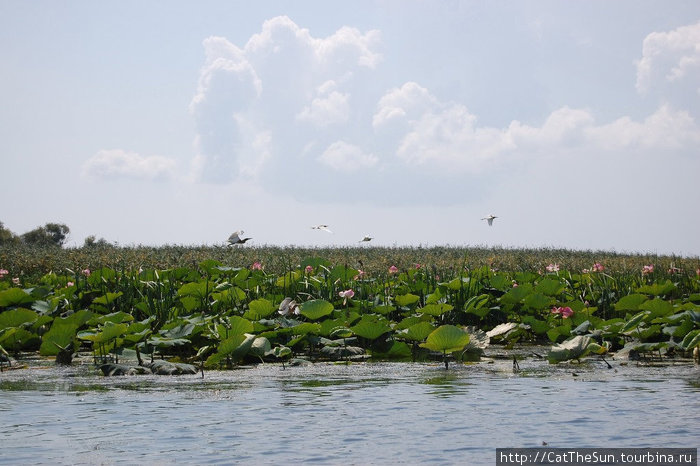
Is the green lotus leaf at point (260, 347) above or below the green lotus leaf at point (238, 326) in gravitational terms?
below

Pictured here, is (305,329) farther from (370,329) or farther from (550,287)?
(550,287)

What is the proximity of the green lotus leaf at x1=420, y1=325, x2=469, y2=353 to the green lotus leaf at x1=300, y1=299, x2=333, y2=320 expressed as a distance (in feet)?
4.72

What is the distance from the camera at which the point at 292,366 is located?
7879 millimetres

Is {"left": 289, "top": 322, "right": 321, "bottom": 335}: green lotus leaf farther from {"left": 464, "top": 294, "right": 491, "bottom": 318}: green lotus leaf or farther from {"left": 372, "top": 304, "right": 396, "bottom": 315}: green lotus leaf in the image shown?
{"left": 464, "top": 294, "right": 491, "bottom": 318}: green lotus leaf

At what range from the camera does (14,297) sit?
984 centimetres

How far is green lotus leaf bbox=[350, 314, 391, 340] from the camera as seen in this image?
27.5 feet

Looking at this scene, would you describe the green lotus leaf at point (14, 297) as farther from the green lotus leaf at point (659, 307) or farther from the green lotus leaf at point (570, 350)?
the green lotus leaf at point (659, 307)

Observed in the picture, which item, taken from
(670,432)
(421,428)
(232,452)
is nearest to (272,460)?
(232,452)

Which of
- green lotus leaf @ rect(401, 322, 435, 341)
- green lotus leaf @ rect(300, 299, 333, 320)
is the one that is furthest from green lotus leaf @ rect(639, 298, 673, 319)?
green lotus leaf @ rect(300, 299, 333, 320)

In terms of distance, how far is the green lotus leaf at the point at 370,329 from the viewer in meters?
8.38

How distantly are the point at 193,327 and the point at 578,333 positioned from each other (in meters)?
4.31

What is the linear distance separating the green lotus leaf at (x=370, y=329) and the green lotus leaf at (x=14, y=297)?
430cm

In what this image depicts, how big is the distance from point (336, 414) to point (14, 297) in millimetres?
6114

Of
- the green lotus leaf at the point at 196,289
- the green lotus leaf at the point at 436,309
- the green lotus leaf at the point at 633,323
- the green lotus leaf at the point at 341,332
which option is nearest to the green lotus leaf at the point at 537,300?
the green lotus leaf at the point at 436,309
